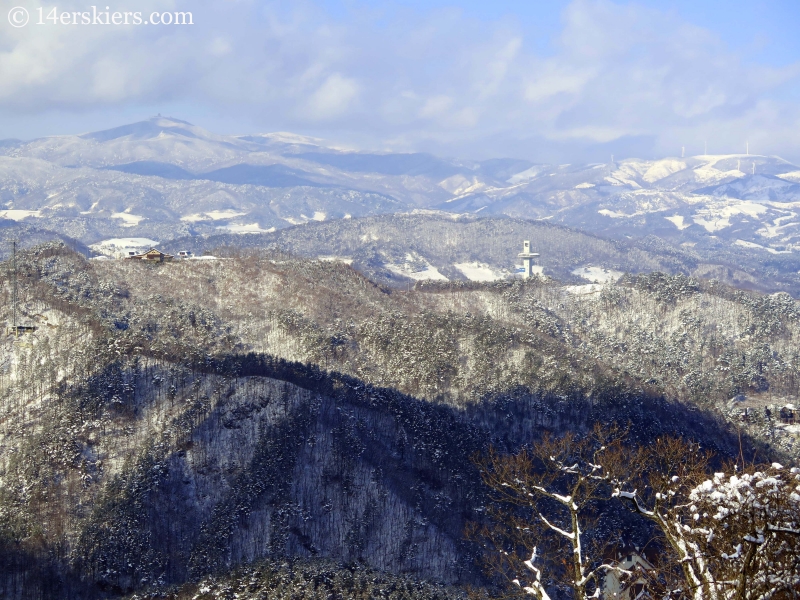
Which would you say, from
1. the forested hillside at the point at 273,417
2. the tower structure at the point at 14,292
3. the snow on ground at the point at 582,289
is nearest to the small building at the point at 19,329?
the tower structure at the point at 14,292

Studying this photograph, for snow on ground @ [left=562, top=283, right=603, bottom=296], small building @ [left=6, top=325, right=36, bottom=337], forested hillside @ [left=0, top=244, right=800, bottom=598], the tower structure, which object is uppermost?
snow on ground @ [left=562, top=283, right=603, bottom=296]

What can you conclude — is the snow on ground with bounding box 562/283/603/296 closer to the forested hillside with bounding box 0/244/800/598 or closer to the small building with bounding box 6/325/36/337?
the forested hillside with bounding box 0/244/800/598

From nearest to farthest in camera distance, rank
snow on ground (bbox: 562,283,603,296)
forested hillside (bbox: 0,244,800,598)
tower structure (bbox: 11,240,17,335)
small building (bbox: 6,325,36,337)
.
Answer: forested hillside (bbox: 0,244,800,598)
small building (bbox: 6,325,36,337)
tower structure (bbox: 11,240,17,335)
snow on ground (bbox: 562,283,603,296)

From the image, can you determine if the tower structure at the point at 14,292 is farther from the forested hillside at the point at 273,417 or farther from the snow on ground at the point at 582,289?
the snow on ground at the point at 582,289

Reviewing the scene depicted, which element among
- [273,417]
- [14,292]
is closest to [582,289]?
[273,417]

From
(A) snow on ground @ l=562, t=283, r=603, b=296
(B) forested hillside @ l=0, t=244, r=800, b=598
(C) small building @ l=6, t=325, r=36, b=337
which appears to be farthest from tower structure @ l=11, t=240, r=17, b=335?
(A) snow on ground @ l=562, t=283, r=603, b=296

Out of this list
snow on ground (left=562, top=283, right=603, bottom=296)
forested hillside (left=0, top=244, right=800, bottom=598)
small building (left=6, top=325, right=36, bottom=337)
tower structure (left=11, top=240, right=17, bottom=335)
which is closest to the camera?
forested hillside (left=0, top=244, right=800, bottom=598)

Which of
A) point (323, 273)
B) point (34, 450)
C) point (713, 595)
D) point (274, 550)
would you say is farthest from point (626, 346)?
point (713, 595)

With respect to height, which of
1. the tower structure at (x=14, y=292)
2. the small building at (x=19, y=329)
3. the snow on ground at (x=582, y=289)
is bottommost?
the small building at (x=19, y=329)

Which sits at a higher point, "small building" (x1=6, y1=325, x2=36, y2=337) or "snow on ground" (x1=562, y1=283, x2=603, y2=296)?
"snow on ground" (x1=562, y1=283, x2=603, y2=296)

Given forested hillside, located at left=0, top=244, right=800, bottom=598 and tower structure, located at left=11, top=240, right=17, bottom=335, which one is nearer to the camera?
forested hillside, located at left=0, top=244, right=800, bottom=598
